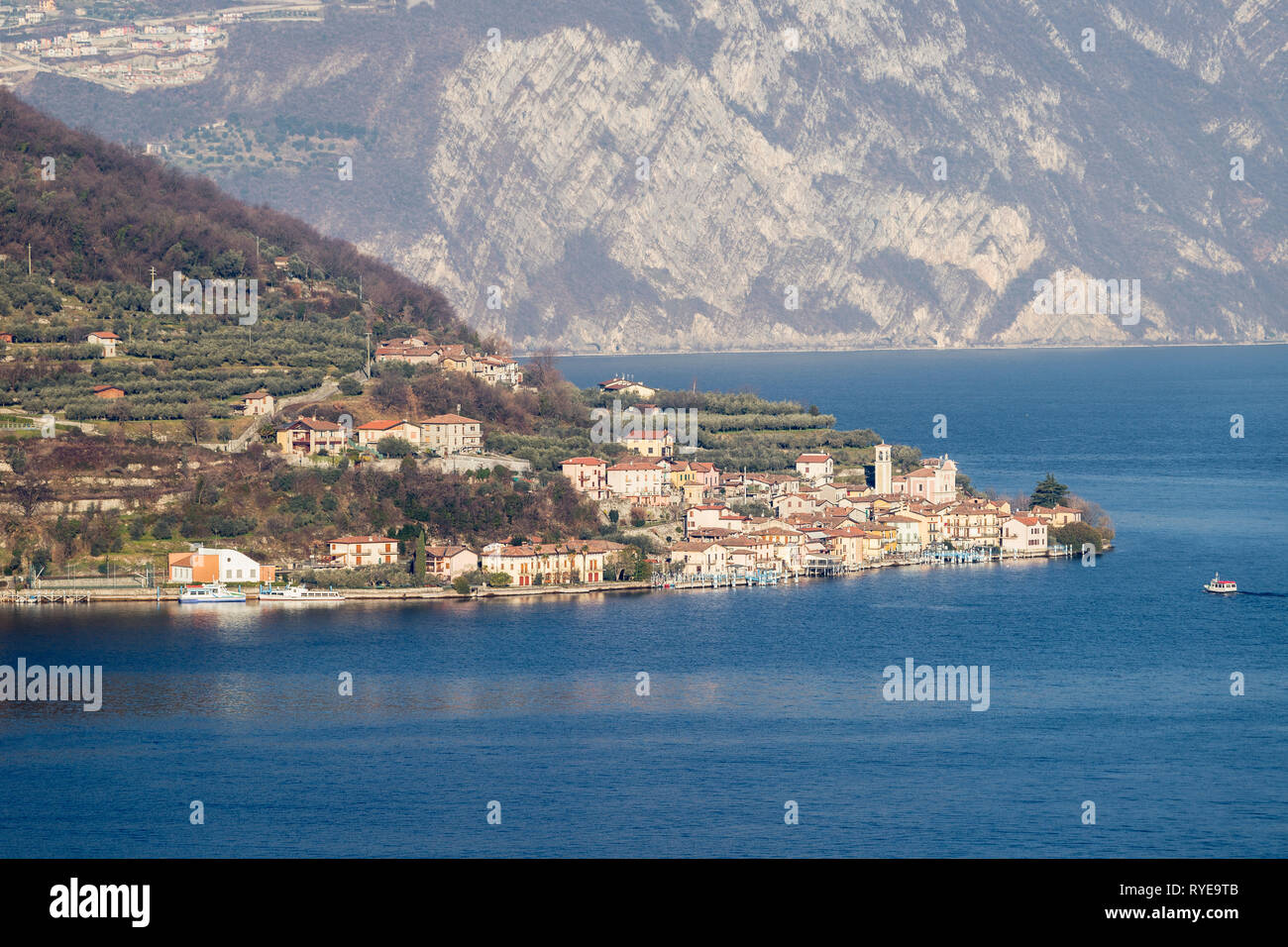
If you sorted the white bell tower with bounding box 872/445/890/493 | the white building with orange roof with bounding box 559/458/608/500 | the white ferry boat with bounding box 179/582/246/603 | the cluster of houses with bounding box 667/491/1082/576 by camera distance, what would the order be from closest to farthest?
the white ferry boat with bounding box 179/582/246/603, the cluster of houses with bounding box 667/491/1082/576, the white building with orange roof with bounding box 559/458/608/500, the white bell tower with bounding box 872/445/890/493

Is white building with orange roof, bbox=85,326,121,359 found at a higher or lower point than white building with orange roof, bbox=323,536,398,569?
higher

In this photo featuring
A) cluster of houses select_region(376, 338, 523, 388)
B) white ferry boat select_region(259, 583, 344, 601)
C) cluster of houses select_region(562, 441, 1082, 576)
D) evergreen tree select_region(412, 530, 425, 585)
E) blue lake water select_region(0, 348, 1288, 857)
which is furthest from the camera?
cluster of houses select_region(376, 338, 523, 388)

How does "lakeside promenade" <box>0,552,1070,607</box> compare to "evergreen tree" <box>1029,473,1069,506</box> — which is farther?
"evergreen tree" <box>1029,473,1069,506</box>

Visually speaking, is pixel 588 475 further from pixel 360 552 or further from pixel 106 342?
pixel 106 342

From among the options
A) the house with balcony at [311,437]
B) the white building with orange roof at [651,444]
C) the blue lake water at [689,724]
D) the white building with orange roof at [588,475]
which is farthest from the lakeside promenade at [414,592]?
the white building with orange roof at [651,444]

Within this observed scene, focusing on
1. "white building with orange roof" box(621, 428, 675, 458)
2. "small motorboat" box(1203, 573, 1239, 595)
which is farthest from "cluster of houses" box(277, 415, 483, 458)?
"small motorboat" box(1203, 573, 1239, 595)

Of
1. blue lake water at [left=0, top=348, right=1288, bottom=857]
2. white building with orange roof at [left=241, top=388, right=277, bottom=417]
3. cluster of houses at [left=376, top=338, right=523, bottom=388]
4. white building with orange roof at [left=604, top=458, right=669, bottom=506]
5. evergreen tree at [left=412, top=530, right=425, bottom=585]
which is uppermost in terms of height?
cluster of houses at [left=376, top=338, right=523, bottom=388]

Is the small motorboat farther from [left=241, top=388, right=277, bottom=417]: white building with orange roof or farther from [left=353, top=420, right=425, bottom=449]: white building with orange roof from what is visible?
[left=241, top=388, right=277, bottom=417]: white building with orange roof
